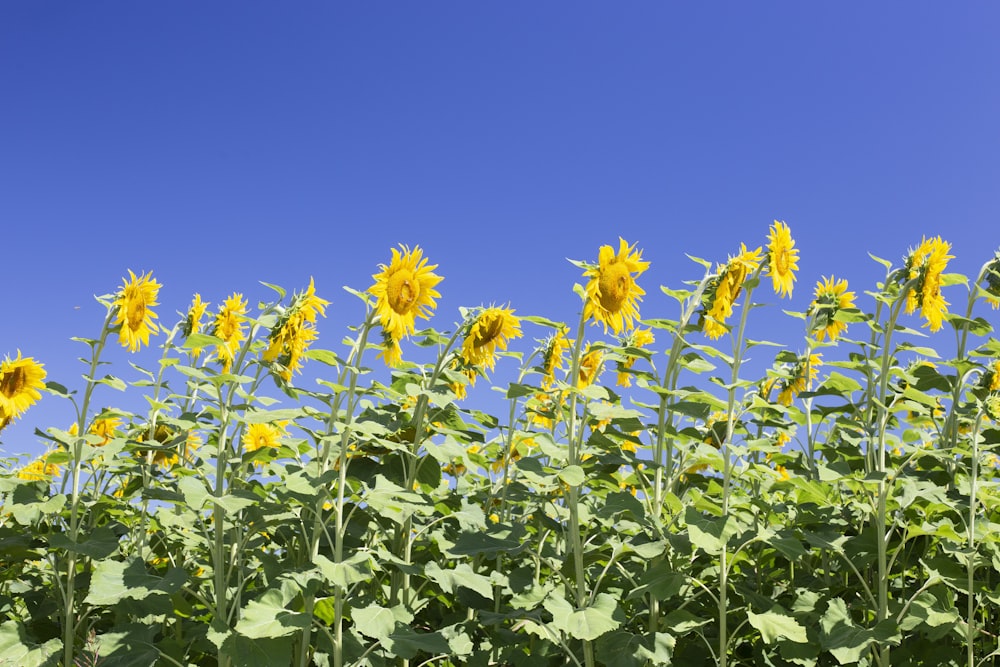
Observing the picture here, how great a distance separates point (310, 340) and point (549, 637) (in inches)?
66.0

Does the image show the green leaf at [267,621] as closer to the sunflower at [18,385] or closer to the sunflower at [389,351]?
the sunflower at [389,351]

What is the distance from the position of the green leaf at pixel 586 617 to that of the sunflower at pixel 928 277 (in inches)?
80.7

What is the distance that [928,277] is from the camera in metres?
3.89

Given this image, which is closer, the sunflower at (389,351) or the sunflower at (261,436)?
the sunflower at (389,351)

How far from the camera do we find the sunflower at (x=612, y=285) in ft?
11.6

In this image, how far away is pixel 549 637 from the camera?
128 inches

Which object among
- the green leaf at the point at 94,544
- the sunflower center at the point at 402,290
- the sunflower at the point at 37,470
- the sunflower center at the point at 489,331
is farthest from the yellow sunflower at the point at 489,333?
the sunflower at the point at 37,470

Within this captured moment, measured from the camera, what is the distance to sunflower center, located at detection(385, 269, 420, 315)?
11.5ft

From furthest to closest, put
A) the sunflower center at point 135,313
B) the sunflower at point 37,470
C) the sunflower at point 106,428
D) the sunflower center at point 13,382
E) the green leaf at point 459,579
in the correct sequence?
the sunflower at point 37,470 → the sunflower at point 106,428 → the sunflower center at point 13,382 → the sunflower center at point 135,313 → the green leaf at point 459,579

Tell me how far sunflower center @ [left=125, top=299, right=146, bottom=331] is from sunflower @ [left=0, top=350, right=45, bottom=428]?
760 millimetres

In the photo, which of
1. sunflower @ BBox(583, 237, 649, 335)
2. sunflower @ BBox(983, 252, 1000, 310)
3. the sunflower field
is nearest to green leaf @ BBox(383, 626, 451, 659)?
the sunflower field

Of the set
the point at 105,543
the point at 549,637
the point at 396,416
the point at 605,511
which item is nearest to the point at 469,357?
the point at 396,416

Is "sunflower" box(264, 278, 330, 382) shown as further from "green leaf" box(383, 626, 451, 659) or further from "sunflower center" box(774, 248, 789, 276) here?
"sunflower center" box(774, 248, 789, 276)

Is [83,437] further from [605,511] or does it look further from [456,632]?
[605,511]
